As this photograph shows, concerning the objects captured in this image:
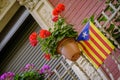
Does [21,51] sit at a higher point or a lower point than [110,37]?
lower

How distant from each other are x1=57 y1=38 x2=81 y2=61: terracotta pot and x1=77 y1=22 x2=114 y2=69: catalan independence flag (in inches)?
3.0

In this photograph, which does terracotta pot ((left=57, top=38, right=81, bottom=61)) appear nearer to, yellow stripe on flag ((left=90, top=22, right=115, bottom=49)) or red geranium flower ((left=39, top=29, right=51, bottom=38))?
red geranium flower ((left=39, top=29, right=51, bottom=38))

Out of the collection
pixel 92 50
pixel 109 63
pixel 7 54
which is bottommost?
pixel 109 63

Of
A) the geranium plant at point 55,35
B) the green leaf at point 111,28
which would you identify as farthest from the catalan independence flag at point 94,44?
the green leaf at point 111,28

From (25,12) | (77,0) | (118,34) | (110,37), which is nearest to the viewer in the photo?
(110,37)

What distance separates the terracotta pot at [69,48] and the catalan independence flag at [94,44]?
3.0 inches

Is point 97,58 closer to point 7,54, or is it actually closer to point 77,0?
point 77,0

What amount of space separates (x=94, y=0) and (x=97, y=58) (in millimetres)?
1779

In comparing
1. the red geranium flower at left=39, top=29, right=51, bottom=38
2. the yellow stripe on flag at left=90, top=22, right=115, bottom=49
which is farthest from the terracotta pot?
the yellow stripe on flag at left=90, top=22, right=115, bottom=49

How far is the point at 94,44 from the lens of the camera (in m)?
3.97

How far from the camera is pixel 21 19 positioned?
6703 millimetres

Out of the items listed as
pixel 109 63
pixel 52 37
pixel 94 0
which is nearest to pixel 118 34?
pixel 52 37

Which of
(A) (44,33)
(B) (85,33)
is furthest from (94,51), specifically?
(A) (44,33)

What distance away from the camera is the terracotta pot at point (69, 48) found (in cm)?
412
